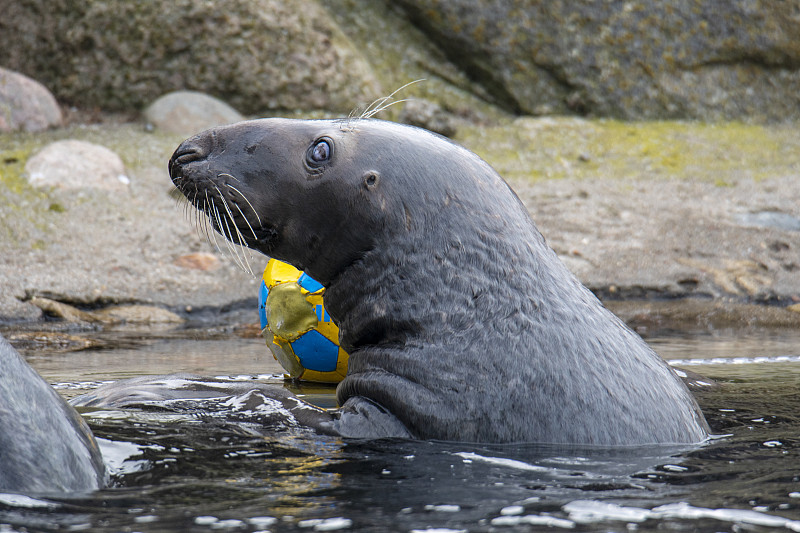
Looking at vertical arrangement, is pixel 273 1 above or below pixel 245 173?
above

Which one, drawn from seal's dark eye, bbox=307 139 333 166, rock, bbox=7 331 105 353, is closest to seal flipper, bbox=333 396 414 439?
seal's dark eye, bbox=307 139 333 166

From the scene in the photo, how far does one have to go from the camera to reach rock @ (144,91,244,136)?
9.65 meters

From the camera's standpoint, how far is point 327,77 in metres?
10.5

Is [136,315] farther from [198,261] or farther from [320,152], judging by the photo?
[320,152]

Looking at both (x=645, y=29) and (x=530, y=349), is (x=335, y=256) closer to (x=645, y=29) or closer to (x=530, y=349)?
(x=530, y=349)

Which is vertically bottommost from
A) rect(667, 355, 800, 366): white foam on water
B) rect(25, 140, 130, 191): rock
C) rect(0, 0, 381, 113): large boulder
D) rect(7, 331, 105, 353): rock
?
rect(667, 355, 800, 366): white foam on water

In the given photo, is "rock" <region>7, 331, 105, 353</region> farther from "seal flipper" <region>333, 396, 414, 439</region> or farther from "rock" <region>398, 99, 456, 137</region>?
"rock" <region>398, 99, 456, 137</region>

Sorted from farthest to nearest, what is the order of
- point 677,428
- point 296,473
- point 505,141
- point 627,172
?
point 505,141
point 627,172
point 677,428
point 296,473

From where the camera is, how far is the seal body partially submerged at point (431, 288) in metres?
3.12

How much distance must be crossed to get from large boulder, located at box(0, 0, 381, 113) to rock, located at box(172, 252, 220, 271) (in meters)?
3.15

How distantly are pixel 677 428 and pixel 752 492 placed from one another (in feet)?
2.57

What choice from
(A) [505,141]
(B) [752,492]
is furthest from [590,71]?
(B) [752,492]

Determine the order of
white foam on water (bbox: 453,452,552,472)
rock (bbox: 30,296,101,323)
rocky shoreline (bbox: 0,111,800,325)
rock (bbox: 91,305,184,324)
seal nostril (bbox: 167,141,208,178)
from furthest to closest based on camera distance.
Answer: rocky shoreline (bbox: 0,111,800,325), rock (bbox: 91,305,184,324), rock (bbox: 30,296,101,323), seal nostril (bbox: 167,141,208,178), white foam on water (bbox: 453,452,552,472)

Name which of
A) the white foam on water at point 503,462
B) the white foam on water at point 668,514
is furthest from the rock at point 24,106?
the white foam on water at point 668,514
